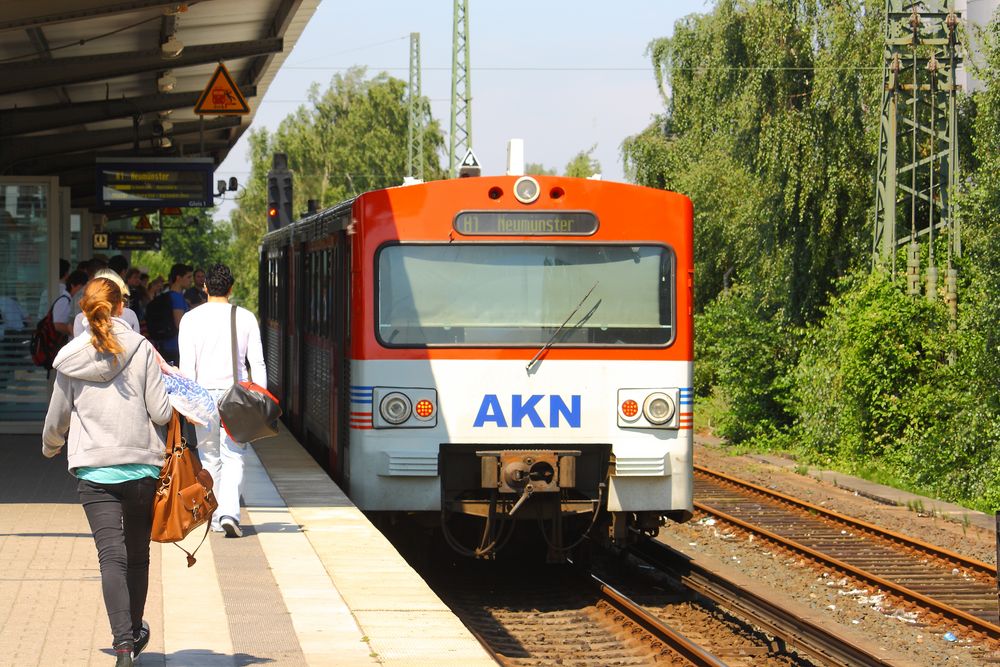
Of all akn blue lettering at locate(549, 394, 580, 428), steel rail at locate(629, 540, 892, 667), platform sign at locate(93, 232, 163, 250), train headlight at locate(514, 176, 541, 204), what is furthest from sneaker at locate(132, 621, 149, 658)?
platform sign at locate(93, 232, 163, 250)

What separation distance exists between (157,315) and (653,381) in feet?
21.3

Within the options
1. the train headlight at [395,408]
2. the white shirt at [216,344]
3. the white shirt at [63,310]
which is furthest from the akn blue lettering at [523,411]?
the white shirt at [63,310]

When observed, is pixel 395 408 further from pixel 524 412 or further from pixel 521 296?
pixel 521 296

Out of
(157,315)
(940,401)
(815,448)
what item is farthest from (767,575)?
(815,448)

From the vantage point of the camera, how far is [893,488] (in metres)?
19.8

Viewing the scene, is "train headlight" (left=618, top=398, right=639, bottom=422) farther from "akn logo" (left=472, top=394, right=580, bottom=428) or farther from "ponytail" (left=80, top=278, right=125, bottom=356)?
"ponytail" (left=80, top=278, right=125, bottom=356)

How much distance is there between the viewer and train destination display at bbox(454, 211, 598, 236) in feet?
34.7

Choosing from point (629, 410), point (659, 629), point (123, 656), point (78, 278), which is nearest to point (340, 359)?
point (629, 410)

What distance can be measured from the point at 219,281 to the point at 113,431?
135 inches

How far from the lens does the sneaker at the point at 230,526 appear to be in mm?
9547

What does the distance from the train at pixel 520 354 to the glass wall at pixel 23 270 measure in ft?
20.8

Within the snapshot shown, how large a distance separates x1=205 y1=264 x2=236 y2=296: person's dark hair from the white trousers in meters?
0.82

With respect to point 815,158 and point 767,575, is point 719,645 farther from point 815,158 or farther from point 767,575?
point 815,158

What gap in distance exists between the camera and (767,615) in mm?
10352
